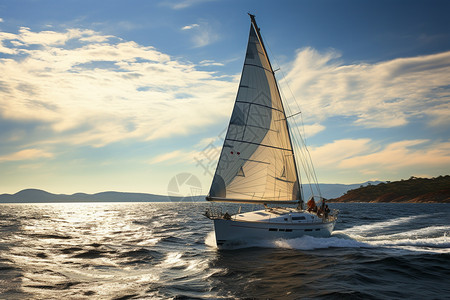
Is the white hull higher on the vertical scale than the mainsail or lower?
lower

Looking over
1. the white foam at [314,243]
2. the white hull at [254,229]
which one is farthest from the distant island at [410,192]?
the white hull at [254,229]

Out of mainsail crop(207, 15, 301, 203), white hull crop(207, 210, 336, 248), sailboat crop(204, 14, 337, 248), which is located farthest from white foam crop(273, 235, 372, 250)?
mainsail crop(207, 15, 301, 203)

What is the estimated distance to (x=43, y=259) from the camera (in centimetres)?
1730

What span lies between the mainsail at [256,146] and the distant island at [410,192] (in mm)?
130624

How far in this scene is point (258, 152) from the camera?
21391mm

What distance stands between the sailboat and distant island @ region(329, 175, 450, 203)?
130 meters

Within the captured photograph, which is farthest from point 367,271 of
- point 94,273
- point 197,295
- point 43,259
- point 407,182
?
point 407,182

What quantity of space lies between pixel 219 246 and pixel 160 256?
3689 mm

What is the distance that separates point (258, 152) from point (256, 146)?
0.45 m

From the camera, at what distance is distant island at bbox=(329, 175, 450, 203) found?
418 feet

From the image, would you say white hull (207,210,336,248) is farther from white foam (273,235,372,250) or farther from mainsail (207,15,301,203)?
mainsail (207,15,301,203)

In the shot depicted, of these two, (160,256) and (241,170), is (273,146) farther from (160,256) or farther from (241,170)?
(160,256)

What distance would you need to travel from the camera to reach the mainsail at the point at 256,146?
832 inches

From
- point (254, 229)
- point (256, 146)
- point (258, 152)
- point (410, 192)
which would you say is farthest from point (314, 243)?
point (410, 192)
